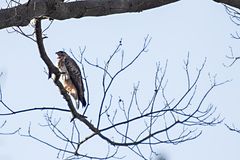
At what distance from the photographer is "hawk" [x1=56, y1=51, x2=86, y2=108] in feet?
19.6

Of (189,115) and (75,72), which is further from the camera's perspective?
(75,72)

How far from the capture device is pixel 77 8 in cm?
343

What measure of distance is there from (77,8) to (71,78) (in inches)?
116

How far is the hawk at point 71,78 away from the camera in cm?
598

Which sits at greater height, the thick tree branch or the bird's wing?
the bird's wing

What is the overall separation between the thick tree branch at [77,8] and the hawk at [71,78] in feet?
7.51

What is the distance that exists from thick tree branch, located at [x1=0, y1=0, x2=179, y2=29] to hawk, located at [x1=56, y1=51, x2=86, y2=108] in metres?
2.29

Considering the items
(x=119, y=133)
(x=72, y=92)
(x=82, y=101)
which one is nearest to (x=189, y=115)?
(x=119, y=133)

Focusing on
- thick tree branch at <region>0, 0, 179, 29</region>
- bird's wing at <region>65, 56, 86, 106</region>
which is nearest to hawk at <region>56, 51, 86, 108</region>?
bird's wing at <region>65, 56, 86, 106</region>

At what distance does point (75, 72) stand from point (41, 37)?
2.86 meters

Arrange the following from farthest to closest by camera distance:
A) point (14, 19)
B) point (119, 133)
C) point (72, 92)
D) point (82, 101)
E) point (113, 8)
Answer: point (72, 92) → point (82, 101) → point (119, 133) → point (113, 8) → point (14, 19)

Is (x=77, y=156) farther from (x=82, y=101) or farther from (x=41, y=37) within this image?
(x=82, y=101)

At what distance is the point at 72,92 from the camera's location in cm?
617

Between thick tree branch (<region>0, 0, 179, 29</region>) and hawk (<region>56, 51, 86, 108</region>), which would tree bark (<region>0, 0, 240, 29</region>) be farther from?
hawk (<region>56, 51, 86, 108</region>)
